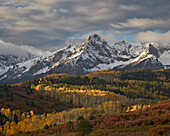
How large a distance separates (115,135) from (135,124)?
9.38m

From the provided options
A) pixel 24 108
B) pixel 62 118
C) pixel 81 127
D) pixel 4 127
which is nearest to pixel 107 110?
pixel 62 118

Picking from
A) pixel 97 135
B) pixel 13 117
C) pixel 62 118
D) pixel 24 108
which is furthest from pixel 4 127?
pixel 97 135

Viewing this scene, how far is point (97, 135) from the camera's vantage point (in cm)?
3809

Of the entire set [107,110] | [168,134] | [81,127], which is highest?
[168,134]

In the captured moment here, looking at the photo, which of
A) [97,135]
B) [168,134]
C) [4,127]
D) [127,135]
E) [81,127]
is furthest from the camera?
[4,127]

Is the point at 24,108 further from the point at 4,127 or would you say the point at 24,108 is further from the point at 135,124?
the point at 135,124

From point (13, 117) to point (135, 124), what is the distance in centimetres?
12624

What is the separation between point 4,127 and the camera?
12094 centimetres

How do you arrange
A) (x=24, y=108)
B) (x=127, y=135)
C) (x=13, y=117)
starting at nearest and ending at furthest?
1. (x=127, y=135)
2. (x=13, y=117)
3. (x=24, y=108)

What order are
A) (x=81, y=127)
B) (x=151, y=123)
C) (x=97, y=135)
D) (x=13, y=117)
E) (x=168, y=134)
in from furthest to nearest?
1. (x=13, y=117)
2. (x=81, y=127)
3. (x=151, y=123)
4. (x=97, y=135)
5. (x=168, y=134)

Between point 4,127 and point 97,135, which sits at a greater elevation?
point 97,135

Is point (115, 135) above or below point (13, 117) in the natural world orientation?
above

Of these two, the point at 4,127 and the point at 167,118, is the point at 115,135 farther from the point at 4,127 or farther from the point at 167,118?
the point at 4,127

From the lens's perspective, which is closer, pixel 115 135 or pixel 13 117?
pixel 115 135
